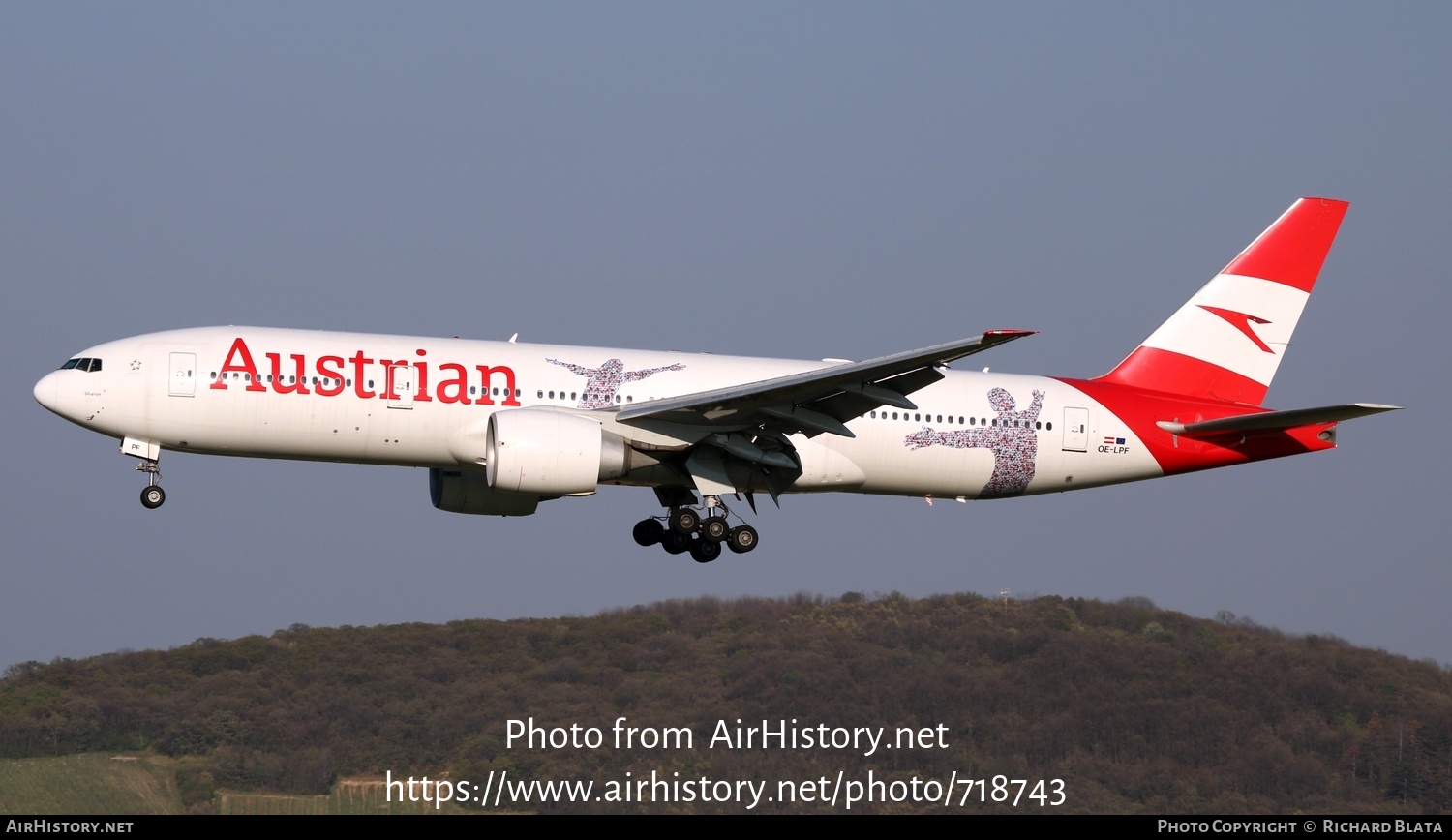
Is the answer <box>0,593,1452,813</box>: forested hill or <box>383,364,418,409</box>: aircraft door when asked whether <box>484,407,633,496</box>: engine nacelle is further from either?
<box>0,593,1452,813</box>: forested hill

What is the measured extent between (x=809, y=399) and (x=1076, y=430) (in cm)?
693

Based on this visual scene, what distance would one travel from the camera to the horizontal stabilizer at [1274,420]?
109 feet

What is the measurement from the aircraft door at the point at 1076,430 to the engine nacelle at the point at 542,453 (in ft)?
33.5

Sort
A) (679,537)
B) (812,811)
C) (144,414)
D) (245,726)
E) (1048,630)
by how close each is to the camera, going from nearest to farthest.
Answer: (144,414)
(679,537)
(812,811)
(245,726)
(1048,630)

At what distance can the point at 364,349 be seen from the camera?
110ft

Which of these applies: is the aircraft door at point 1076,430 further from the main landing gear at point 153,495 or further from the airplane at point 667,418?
the main landing gear at point 153,495

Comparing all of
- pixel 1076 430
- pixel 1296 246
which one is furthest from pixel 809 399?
pixel 1296 246

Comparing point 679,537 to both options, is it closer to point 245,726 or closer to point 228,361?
point 228,361

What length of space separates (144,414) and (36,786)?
22050 millimetres

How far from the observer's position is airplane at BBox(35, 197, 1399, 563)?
108ft

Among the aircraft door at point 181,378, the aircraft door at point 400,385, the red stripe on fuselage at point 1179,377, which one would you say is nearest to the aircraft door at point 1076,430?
the red stripe on fuselage at point 1179,377

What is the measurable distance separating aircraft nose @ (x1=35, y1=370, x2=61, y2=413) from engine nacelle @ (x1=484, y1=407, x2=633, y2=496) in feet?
27.0

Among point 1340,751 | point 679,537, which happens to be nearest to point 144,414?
point 679,537

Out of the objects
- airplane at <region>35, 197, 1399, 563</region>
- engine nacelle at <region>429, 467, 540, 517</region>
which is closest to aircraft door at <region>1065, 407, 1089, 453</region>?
airplane at <region>35, 197, 1399, 563</region>
